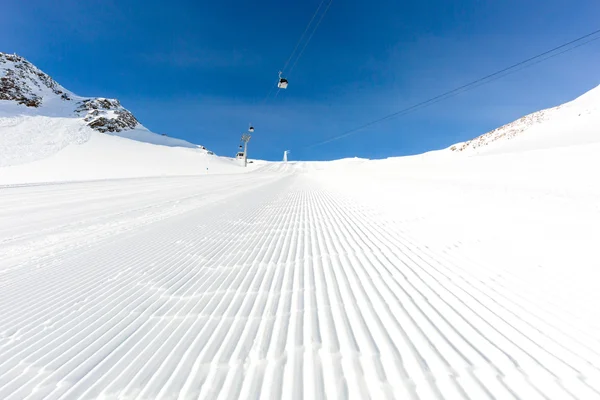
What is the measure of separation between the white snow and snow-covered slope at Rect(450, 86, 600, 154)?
76.7ft

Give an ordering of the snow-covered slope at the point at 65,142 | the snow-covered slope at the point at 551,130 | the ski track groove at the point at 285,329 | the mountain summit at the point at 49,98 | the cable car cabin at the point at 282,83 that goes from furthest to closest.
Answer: the mountain summit at the point at 49,98 → the snow-covered slope at the point at 65,142 → the snow-covered slope at the point at 551,130 → the cable car cabin at the point at 282,83 → the ski track groove at the point at 285,329

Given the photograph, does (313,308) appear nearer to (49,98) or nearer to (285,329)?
(285,329)

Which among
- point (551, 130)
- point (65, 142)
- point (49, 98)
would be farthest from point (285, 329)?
point (49, 98)

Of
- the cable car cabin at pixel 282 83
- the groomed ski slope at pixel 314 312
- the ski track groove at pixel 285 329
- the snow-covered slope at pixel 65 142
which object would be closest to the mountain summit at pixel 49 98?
the snow-covered slope at pixel 65 142

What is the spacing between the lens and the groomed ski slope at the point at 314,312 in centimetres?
177

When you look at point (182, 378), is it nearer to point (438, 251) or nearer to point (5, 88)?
point (438, 251)

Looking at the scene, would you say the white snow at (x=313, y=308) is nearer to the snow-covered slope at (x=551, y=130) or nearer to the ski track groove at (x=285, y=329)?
the ski track groove at (x=285, y=329)

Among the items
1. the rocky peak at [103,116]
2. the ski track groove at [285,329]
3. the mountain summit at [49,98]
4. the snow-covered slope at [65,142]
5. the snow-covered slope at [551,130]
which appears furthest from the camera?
the rocky peak at [103,116]

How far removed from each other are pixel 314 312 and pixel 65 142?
159 feet

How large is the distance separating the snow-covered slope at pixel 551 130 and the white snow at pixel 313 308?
23386 mm

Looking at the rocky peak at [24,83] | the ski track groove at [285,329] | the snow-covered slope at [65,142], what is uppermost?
the rocky peak at [24,83]

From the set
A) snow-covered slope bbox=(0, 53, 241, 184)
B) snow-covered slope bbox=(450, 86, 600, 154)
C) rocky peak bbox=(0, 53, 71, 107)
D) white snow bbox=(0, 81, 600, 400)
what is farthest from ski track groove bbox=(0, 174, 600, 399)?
rocky peak bbox=(0, 53, 71, 107)

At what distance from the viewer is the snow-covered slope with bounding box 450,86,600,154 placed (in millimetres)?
22875

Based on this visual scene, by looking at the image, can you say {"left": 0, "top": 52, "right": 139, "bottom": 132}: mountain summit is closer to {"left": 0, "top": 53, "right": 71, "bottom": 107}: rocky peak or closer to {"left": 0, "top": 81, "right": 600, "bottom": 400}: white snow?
{"left": 0, "top": 53, "right": 71, "bottom": 107}: rocky peak
